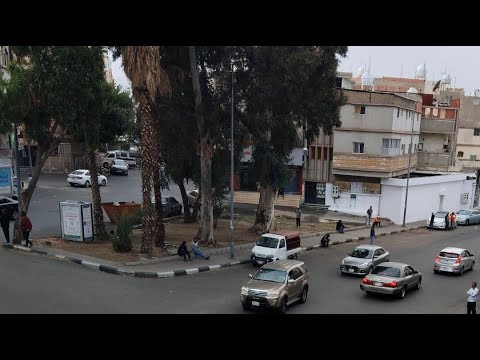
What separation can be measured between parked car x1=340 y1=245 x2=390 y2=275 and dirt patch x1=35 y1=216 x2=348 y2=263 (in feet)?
25.6

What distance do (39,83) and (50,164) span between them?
36.1m

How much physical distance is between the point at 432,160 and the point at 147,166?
39882mm

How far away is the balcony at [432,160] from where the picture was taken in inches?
2035

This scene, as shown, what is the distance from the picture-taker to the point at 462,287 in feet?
66.6

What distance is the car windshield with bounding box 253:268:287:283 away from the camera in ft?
52.6

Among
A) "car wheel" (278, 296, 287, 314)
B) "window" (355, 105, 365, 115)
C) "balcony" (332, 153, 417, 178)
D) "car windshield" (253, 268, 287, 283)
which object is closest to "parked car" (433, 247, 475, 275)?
"car windshield" (253, 268, 287, 283)

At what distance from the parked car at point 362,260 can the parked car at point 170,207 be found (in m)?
17.7

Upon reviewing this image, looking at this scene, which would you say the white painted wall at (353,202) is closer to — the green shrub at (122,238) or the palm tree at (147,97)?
the palm tree at (147,97)

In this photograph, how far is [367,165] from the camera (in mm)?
40750

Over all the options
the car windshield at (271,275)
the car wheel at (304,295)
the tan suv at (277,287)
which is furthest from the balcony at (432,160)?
the car windshield at (271,275)

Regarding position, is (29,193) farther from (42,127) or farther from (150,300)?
(150,300)

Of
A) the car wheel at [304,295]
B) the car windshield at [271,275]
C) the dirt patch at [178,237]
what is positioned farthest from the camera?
the dirt patch at [178,237]

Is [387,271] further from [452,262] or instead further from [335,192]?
[335,192]

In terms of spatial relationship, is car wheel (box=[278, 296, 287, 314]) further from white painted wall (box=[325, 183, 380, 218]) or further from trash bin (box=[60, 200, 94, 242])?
white painted wall (box=[325, 183, 380, 218])
